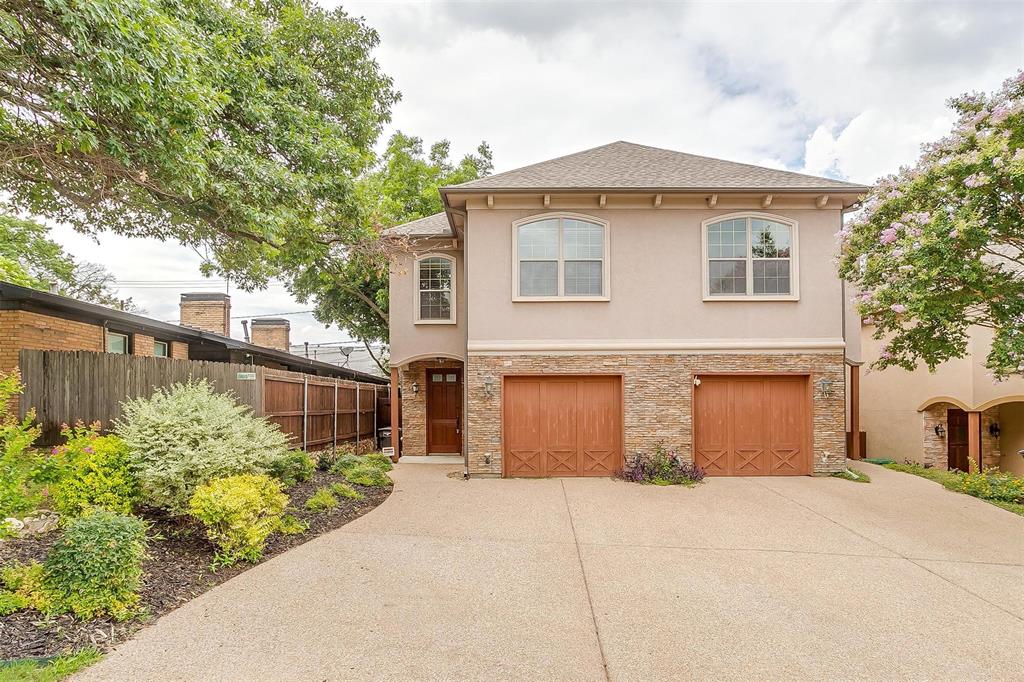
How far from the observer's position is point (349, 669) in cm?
354

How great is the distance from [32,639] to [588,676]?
12.4 feet

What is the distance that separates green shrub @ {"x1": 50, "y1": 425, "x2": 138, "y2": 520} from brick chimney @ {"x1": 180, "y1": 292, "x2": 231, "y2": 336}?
13.3 m

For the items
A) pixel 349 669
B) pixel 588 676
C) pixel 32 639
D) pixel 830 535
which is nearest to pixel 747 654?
pixel 588 676

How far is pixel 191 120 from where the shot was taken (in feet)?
20.7

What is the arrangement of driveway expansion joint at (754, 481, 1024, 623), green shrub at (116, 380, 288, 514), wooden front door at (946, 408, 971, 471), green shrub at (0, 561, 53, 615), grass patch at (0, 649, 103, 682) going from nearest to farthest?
grass patch at (0, 649, 103, 682)
green shrub at (0, 561, 53, 615)
driveway expansion joint at (754, 481, 1024, 623)
green shrub at (116, 380, 288, 514)
wooden front door at (946, 408, 971, 471)

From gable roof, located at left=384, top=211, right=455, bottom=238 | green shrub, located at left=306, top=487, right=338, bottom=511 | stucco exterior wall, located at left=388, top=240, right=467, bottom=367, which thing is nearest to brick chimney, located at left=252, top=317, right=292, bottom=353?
gable roof, located at left=384, top=211, right=455, bottom=238

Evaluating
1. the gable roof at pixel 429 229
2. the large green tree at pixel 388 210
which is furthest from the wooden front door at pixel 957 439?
the large green tree at pixel 388 210

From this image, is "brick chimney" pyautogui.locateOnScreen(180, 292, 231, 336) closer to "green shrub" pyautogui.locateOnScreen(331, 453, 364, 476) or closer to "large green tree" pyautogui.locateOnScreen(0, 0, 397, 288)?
"large green tree" pyautogui.locateOnScreen(0, 0, 397, 288)

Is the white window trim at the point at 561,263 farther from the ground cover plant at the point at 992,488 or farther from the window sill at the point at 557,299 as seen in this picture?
the ground cover plant at the point at 992,488

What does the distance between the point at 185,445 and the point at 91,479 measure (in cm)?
82

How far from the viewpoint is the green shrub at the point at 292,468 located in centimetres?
795

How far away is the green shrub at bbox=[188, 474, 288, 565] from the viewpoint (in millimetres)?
5250

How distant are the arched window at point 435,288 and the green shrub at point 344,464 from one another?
12.6 ft

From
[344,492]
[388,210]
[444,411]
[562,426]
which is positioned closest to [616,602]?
[344,492]
